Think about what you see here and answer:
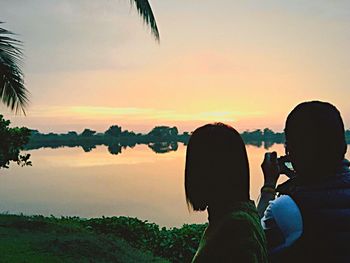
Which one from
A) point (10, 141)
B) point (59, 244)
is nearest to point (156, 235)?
point (59, 244)

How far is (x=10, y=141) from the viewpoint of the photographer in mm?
8781

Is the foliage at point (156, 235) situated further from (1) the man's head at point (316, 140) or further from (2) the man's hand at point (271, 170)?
(1) the man's head at point (316, 140)

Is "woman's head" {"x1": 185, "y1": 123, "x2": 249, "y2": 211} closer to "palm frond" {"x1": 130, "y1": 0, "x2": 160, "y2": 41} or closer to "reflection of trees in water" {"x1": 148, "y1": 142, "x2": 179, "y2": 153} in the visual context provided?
"palm frond" {"x1": 130, "y1": 0, "x2": 160, "y2": 41}

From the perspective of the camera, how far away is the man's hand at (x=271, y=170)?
206 cm

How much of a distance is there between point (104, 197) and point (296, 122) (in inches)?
693

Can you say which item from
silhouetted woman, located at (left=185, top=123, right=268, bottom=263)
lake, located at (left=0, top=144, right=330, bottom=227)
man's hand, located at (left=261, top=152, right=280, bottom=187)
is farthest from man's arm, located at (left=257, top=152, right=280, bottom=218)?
lake, located at (left=0, top=144, right=330, bottom=227)

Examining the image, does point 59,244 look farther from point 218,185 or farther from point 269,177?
point 218,185

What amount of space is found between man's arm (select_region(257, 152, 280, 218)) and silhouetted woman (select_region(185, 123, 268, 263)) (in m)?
0.35

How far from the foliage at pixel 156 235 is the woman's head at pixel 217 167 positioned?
632 cm

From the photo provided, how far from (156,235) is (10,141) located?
3245 mm

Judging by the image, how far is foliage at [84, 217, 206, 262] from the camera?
789 cm

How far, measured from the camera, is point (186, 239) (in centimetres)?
786

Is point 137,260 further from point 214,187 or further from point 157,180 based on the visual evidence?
point 157,180

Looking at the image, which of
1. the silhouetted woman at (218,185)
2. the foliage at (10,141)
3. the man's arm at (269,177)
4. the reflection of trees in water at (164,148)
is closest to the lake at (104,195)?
the foliage at (10,141)
